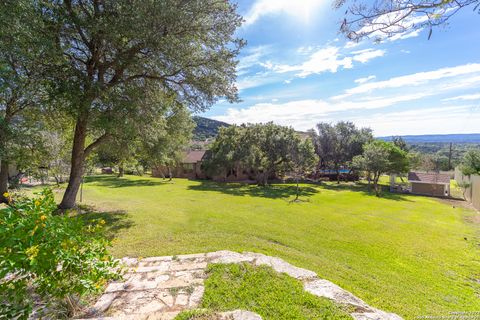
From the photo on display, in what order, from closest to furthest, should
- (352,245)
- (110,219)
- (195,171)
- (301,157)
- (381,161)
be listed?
(352,245)
(110,219)
(301,157)
(381,161)
(195,171)

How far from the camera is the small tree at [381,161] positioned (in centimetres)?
2359

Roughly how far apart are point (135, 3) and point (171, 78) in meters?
2.79

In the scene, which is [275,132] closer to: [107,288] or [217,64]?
[217,64]

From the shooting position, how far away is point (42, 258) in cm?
223

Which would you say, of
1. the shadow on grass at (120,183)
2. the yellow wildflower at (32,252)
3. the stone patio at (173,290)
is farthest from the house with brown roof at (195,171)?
the yellow wildflower at (32,252)

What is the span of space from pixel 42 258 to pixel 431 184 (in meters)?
31.6

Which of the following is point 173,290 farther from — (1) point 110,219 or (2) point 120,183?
(2) point 120,183

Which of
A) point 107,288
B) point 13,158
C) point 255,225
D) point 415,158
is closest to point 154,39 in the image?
point 13,158

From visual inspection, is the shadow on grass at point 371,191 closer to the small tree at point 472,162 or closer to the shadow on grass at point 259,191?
the small tree at point 472,162

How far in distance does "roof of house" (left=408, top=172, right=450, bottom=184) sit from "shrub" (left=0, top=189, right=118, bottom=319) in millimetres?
31111

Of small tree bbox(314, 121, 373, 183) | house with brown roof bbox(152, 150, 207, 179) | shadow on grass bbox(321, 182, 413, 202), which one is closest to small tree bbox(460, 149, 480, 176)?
shadow on grass bbox(321, 182, 413, 202)

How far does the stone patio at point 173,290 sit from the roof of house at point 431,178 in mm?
28095

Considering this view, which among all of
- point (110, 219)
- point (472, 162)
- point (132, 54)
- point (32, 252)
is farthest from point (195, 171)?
point (32, 252)

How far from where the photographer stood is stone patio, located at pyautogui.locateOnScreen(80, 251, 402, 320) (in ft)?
9.46
